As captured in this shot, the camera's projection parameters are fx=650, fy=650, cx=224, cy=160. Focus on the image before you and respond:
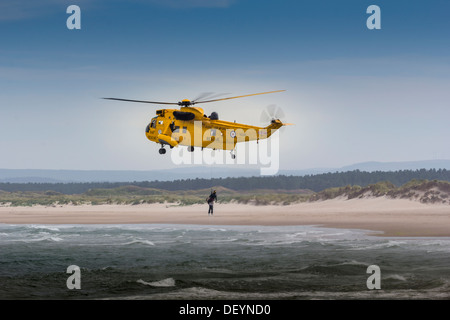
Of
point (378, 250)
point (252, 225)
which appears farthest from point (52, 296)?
point (252, 225)

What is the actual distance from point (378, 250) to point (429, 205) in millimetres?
21187

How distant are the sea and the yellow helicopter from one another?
5.14 meters

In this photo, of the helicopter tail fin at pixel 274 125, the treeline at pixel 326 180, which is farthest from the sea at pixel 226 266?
the treeline at pixel 326 180

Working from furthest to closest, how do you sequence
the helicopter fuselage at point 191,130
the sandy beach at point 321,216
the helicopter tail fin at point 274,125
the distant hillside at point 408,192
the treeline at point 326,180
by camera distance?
the treeline at point 326,180
the distant hillside at point 408,192
the helicopter tail fin at point 274,125
the helicopter fuselage at point 191,130
the sandy beach at point 321,216

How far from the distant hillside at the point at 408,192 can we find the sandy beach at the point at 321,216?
2.56ft

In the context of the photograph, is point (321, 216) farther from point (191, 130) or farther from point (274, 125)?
point (191, 130)

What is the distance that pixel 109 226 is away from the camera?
1636 inches

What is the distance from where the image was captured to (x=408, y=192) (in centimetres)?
4847

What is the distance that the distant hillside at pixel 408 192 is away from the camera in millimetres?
46500

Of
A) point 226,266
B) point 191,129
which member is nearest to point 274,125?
point 191,129

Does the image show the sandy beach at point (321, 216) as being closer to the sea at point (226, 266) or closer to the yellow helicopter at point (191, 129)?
the sea at point (226, 266)

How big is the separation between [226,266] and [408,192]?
28826 millimetres

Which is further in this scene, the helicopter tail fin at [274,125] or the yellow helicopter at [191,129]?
the helicopter tail fin at [274,125]

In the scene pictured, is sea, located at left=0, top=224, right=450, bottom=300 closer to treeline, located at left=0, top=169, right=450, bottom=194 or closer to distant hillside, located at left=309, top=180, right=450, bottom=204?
distant hillside, located at left=309, top=180, right=450, bottom=204
